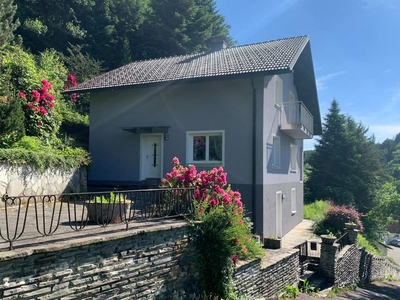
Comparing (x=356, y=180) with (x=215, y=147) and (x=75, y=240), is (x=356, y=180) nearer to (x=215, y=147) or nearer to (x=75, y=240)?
(x=215, y=147)

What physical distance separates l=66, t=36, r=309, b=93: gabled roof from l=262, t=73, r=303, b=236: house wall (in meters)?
0.91

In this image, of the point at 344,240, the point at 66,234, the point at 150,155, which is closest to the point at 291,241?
the point at 344,240

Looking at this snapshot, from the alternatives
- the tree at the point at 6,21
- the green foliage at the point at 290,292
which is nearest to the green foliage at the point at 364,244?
the green foliage at the point at 290,292

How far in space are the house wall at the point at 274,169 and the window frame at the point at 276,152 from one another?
170 millimetres

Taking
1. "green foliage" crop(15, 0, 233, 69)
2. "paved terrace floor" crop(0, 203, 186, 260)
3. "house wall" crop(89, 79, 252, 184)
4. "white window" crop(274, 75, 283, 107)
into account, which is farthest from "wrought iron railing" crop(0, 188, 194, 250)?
"green foliage" crop(15, 0, 233, 69)

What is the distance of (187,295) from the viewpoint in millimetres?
6332

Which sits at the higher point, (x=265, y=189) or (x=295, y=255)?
(x=265, y=189)

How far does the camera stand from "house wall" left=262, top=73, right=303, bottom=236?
12.0m

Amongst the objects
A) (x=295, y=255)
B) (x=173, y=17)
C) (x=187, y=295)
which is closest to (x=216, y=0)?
(x=173, y=17)

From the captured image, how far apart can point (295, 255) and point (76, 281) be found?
7422 mm

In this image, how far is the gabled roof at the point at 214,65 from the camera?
39.5 feet

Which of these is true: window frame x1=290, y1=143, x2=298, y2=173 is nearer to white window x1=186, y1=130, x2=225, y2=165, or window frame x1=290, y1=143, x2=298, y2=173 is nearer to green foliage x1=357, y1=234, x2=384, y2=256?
green foliage x1=357, y1=234, x2=384, y2=256

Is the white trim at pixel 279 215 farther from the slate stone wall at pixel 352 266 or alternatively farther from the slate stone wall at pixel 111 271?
the slate stone wall at pixel 111 271

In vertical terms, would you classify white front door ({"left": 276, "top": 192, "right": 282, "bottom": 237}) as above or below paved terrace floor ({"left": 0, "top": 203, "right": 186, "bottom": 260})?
below
